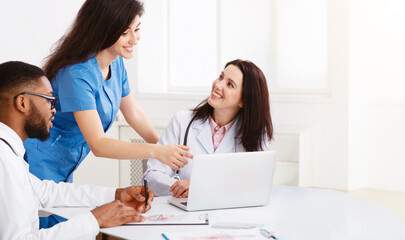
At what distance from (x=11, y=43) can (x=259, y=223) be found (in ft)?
8.28

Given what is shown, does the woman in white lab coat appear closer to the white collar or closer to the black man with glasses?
the black man with glasses

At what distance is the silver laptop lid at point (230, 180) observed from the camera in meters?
1.90

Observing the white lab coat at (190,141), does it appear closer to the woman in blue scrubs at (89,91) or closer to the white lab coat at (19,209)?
the woman in blue scrubs at (89,91)

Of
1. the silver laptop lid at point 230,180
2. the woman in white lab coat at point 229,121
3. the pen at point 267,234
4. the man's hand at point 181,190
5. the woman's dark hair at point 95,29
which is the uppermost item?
the woman's dark hair at point 95,29

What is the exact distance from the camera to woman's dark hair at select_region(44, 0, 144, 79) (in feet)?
7.16

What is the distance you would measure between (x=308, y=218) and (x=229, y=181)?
30 centimetres

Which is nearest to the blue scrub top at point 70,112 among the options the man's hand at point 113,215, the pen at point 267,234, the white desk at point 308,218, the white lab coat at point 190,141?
the white lab coat at point 190,141

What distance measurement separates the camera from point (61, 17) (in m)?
4.05


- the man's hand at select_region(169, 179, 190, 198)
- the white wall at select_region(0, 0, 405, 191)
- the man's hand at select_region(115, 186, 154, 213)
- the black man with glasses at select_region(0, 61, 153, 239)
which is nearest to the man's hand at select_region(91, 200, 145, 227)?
the black man with glasses at select_region(0, 61, 153, 239)

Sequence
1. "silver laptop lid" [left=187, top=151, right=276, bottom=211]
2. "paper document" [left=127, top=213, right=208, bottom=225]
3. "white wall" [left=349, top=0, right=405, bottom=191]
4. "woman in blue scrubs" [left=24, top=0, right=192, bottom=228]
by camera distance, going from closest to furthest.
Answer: "paper document" [left=127, top=213, right=208, bottom=225]
"silver laptop lid" [left=187, top=151, right=276, bottom=211]
"woman in blue scrubs" [left=24, top=0, right=192, bottom=228]
"white wall" [left=349, top=0, right=405, bottom=191]

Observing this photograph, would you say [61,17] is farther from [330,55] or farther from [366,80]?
[366,80]

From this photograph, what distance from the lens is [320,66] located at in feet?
13.8

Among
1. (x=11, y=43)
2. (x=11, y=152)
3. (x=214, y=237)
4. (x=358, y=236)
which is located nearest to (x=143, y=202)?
(x=214, y=237)

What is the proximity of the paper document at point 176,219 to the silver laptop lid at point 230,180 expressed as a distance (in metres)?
0.06
